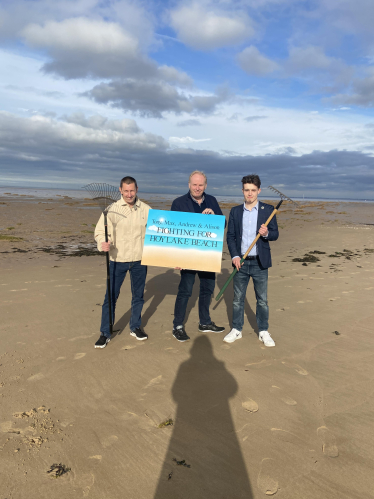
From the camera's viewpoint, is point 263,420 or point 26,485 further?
Result: point 263,420

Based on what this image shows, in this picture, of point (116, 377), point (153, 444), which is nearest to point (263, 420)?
point (153, 444)

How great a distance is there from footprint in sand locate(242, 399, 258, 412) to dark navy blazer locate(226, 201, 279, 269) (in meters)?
1.81

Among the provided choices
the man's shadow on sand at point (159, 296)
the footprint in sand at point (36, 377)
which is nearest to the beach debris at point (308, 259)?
the man's shadow on sand at point (159, 296)

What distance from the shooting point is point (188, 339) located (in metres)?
4.76

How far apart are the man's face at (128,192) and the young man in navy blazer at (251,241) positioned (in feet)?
4.83

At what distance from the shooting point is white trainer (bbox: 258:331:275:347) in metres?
4.56

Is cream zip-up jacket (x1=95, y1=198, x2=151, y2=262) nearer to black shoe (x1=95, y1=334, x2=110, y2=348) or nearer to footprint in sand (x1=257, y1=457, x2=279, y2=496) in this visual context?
black shoe (x1=95, y1=334, x2=110, y2=348)

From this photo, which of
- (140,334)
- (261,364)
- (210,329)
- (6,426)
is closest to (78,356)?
(140,334)

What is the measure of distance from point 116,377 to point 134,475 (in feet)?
4.57

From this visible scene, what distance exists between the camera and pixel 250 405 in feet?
10.6

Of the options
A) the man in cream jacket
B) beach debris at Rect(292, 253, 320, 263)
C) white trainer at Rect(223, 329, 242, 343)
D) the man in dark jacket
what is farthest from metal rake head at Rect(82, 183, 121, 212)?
beach debris at Rect(292, 253, 320, 263)

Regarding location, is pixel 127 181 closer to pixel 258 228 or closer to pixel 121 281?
pixel 121 281

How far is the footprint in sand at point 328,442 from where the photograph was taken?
2.64 metres

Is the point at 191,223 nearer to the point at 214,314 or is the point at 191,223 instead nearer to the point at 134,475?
the point at 214,314
